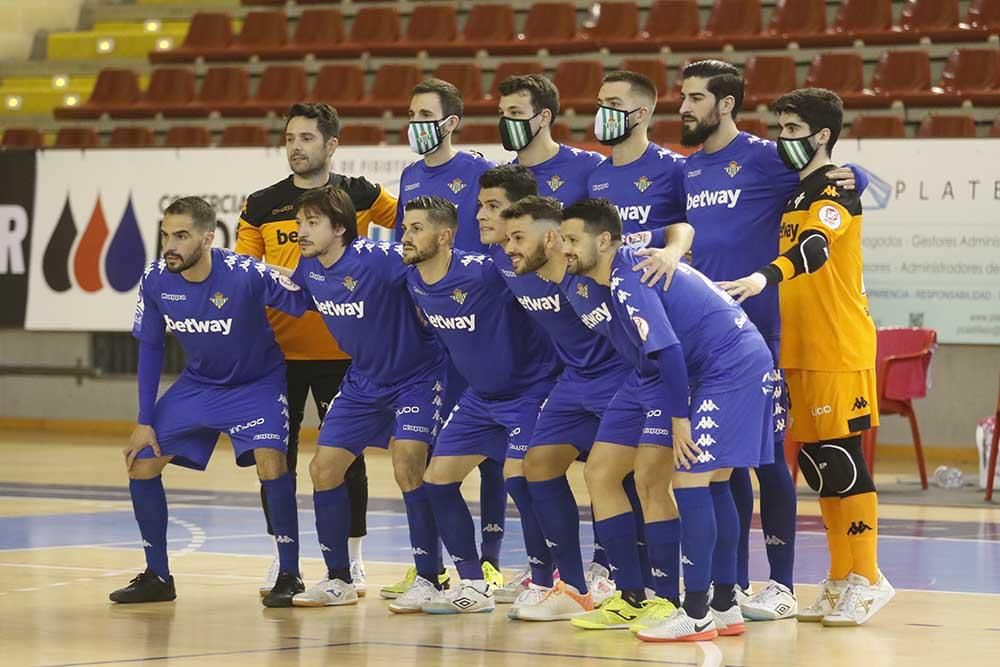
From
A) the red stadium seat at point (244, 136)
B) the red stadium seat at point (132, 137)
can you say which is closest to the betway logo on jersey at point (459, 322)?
the red stadium seat at point (244, 136)

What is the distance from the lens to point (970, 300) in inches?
583

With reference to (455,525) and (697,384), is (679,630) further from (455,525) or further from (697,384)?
(455,525)

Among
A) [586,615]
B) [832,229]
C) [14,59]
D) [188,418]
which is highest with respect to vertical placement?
[14,59]

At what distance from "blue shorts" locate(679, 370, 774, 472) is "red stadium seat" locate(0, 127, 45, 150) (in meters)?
14.0

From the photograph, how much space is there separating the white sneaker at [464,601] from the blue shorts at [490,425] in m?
0.55

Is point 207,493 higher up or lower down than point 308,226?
lower down

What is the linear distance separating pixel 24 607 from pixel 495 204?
2559mm

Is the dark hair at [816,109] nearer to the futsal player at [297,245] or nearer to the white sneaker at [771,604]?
the white sneaker at [771,604]

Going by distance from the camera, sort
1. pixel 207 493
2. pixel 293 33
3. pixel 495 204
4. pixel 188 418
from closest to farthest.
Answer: pixel 495 204
pixel 188 418
pixel 207 493
pixel 293 33

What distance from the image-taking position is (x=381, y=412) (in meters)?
7.64

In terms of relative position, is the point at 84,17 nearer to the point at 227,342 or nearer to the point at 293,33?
the point at 293,33

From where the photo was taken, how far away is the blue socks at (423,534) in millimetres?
7484

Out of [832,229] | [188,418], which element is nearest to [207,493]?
[188,418]

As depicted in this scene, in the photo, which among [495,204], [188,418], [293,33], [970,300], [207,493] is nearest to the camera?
[495,204]
